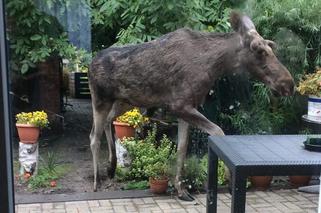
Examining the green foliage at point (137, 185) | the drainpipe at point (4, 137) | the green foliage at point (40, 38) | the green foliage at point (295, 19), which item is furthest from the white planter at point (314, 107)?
the drainpipe at point (4, 137)

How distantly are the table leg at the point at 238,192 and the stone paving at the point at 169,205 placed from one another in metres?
1.10

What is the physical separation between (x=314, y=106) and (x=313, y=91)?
0.12 metres

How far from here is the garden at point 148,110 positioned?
2.77 meters

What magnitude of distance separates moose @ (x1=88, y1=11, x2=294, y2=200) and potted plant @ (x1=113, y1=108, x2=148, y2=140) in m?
0.24

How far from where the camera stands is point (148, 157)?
3205 mm

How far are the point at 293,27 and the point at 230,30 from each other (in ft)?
1.55

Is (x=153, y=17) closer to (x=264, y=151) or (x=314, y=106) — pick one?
(x=314, y=106)

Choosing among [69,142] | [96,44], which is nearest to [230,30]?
[96,44]

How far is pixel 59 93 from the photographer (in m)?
2.72

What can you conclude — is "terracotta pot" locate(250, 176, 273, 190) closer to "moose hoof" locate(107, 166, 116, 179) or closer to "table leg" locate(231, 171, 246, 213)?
"moose hoof" locate(107, 166, 116, 179)

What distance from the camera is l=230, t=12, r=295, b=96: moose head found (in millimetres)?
A: 2664

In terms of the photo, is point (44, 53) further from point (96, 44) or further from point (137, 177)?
point (137, 177)

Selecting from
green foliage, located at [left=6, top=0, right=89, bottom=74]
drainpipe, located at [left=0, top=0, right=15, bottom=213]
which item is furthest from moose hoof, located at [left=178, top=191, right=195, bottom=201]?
drainpipe, located at [left=0, top=0, right=15, bottom=213]

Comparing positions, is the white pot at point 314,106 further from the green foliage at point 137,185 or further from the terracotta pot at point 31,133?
the terracotta pot at point 31,133
